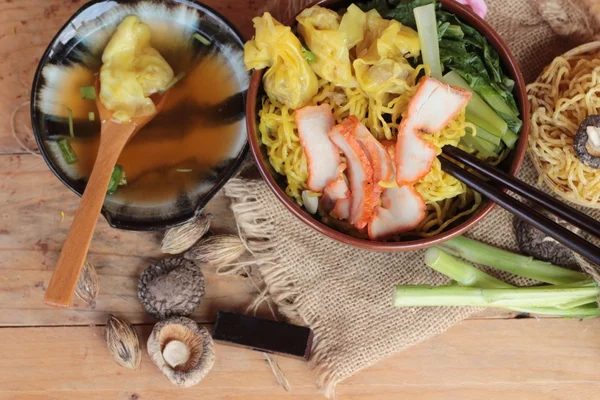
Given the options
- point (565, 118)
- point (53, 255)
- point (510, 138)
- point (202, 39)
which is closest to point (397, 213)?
point (510, 138)

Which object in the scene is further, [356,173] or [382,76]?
[356,173]

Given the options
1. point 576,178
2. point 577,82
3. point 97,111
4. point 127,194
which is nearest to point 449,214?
point 576,178

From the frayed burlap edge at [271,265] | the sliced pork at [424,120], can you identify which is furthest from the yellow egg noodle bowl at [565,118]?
the frayed burlap edge at [271,265]

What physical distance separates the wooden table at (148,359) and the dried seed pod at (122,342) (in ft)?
0.19

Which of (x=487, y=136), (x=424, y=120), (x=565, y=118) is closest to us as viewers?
(x=424, y=120)

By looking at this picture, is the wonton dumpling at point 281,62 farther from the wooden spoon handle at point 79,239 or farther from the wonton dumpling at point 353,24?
the wooden spoon handle at point 79,239

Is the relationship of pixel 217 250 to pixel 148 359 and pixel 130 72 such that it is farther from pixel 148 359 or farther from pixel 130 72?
pixel 130 72

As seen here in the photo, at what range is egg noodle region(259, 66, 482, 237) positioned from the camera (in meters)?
1.84

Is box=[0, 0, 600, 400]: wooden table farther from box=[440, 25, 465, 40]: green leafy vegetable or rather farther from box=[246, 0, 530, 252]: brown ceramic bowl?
box=[440, 25, 465, 40]: green leafy vegetable

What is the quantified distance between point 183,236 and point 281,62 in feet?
2.27

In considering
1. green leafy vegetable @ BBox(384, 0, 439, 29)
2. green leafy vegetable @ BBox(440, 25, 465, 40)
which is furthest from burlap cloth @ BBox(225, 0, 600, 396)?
green leafy vegetable @ BBox(384, 0, 439, 29)

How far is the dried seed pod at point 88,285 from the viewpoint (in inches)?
85.3

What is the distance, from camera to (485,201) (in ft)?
6.25

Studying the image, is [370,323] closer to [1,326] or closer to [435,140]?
[435,140]
